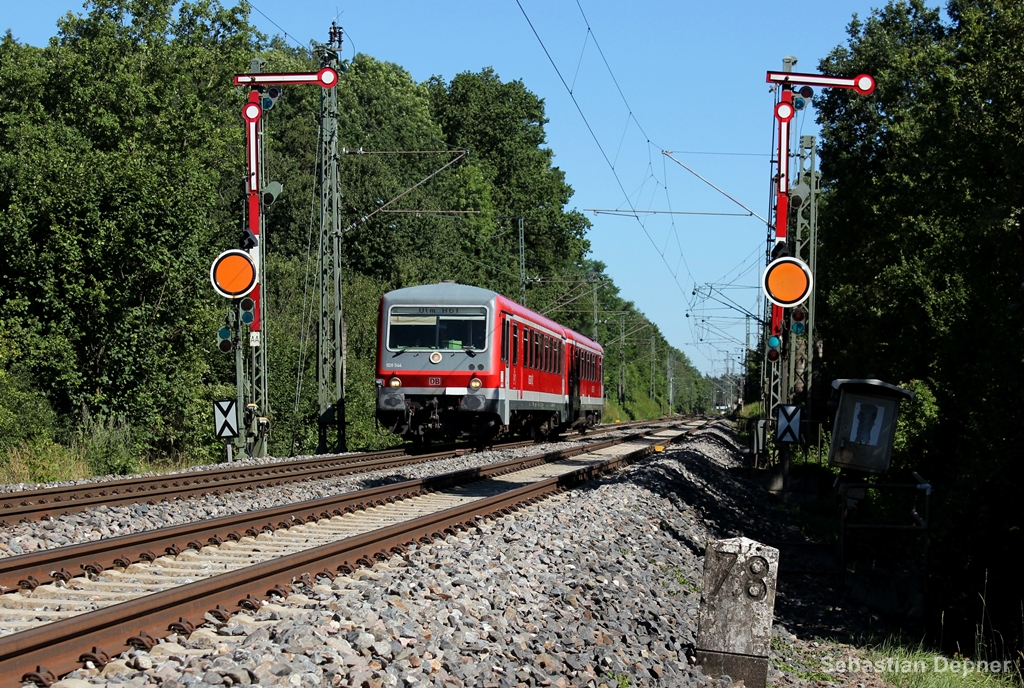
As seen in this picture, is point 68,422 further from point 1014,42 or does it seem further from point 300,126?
point 300,126

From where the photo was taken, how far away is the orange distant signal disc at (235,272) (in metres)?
19.3

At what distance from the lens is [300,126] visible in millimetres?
59844

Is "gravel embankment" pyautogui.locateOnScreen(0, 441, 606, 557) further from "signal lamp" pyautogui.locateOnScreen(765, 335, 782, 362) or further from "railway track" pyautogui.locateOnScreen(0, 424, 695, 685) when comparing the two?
"signal lamp" pyautogui.locateOnScreen(765, 335, 782, 362)

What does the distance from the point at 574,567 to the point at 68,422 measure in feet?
45.0

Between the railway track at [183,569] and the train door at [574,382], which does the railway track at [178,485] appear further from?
the train door at [574,382]

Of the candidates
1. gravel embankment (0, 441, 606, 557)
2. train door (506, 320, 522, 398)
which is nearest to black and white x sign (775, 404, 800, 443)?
train door (506, 320, 522, 398)

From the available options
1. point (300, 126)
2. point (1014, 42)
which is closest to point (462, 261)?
point (300, 126)

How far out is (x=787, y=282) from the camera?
15070mm

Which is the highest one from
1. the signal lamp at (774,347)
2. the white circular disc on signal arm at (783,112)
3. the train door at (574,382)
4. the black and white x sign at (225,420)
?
the white circular disc on signal arm at (783,112)

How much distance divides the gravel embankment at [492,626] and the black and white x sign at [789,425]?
8.66 meters

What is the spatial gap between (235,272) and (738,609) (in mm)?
14302

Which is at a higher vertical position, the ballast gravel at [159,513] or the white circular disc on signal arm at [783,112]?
the white circular disc on signal arm at [783,112]

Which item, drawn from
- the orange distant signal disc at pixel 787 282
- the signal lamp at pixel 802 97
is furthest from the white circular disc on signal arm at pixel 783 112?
the orange distant signal disc at pixel 787 282

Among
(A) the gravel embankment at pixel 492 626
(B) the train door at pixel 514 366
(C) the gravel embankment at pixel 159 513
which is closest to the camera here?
(A) the gravel embankment at pixel 492 626
